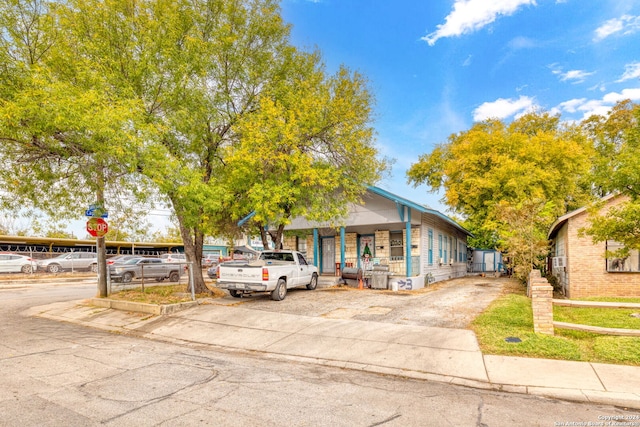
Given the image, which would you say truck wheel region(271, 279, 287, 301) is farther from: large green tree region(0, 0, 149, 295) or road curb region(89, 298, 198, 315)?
large green tree region(0, 0, 149, 295)

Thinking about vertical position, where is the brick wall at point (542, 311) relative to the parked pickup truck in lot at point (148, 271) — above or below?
above

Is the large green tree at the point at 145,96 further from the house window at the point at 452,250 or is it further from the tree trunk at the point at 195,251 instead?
the house window at the point at 452,250

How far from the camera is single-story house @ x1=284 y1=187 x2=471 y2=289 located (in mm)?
17297

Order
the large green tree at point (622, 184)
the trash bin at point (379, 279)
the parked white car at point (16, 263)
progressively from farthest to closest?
the parked white car at point (16, 263) → the trash bin at point (379, 279) → the large green tree at point (622, 184)

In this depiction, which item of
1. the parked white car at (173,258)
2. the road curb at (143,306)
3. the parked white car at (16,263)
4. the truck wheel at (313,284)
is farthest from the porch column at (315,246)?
the parked white car at (16,263)

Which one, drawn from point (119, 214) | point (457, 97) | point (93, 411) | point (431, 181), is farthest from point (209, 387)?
point (431, 181)

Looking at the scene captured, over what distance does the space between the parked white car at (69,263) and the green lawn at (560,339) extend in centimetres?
2655

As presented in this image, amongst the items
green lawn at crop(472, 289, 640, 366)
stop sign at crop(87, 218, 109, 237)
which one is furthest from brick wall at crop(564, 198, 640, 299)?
stop sign at crop(87, 218, 109, 237)

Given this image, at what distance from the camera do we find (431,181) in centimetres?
3578

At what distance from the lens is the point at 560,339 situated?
7.16 metres

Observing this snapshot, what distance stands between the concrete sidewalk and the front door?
33.6ft

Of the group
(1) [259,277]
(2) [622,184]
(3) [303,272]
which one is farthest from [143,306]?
(2) [622,184]

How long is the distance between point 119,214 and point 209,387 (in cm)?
946

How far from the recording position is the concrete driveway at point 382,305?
9.93m
